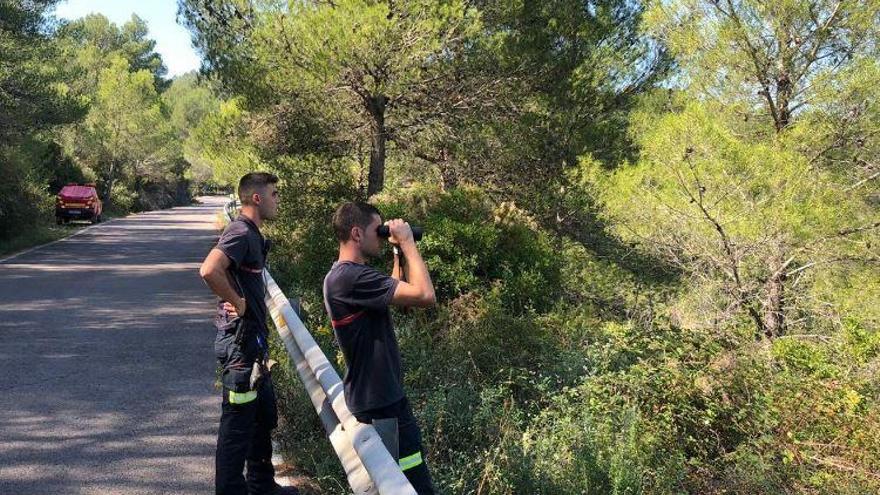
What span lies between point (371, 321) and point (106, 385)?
4.01 metres

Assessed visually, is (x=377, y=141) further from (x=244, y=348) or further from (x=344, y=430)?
(x=344, y=430)

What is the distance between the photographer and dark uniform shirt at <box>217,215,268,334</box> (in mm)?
3863

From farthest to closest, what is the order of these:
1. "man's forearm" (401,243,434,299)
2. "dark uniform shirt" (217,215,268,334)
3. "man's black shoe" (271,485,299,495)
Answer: "man's black shoe" (271,485,299,495) → "dark uniform shirt" (217,215,268,334) → "man's forearm" (401,243,434,299)

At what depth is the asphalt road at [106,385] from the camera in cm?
434

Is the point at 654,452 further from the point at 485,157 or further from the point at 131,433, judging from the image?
the point at 485,157

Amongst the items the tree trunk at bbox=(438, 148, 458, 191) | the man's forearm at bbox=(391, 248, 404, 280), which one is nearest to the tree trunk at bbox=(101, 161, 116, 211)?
→ the tree trunk at bbox=(438, 148, 458, 191)

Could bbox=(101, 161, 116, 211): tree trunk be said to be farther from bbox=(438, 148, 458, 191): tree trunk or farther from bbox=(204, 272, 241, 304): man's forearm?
bbox=(204, 272, 241, 304): man's forearm

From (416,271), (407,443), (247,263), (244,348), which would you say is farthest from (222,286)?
(407,443)

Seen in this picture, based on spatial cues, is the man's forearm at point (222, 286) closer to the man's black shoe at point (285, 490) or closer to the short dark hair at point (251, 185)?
the short dark hair at point (251, 185)

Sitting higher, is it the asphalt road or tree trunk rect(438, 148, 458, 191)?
tree trunk rect(438, 148, 458, 191)

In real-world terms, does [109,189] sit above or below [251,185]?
below

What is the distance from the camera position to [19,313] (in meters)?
9.48

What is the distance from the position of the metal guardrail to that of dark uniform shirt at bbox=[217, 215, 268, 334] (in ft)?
1.61

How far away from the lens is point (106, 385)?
6.19 metres
